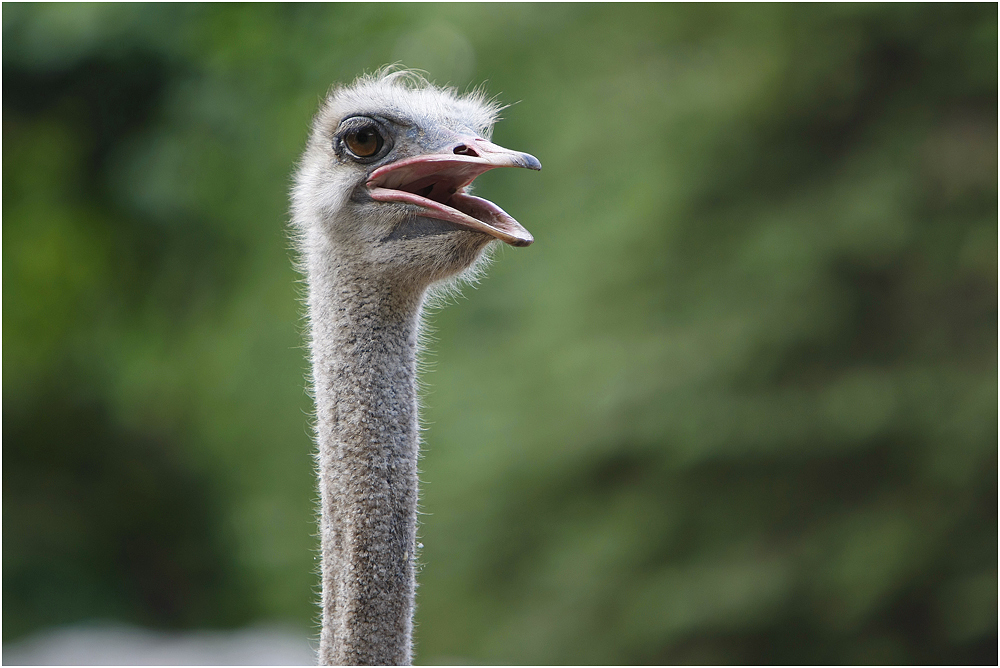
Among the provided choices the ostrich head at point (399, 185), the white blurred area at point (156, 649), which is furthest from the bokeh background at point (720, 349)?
the ostrich head at point (399, 185)

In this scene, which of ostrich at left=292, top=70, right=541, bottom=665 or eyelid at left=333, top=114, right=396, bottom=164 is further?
eyelid at left=333, top=114, right=396, bottom=164

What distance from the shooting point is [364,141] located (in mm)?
1875

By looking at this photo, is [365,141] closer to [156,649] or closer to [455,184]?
[455,184]

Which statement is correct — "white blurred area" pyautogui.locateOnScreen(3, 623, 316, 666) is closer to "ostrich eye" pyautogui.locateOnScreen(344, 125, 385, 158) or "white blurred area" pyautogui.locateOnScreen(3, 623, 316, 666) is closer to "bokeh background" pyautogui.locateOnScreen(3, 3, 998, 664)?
"bokeh background" pyautogui.locateOnScreen(3, 3, 998, 664)

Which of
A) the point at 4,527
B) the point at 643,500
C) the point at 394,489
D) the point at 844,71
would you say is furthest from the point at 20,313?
the point at 394,489

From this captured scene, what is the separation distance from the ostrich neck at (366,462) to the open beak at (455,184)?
0.60 feet

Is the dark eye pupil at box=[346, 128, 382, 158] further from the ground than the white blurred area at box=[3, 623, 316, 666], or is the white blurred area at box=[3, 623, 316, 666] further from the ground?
the white blurred area at box=[3, 623, 316, 666]

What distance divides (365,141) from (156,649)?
605 centimetres

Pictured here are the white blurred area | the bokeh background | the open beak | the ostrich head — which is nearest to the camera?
the open beak

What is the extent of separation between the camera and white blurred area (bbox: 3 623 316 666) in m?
6.16

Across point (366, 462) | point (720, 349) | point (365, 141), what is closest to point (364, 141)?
point (365, 141)

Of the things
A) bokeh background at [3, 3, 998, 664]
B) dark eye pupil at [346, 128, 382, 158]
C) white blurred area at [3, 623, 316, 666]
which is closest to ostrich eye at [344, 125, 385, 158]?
dark eye pupil at [346, 128, 382, 158]

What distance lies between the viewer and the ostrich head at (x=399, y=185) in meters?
1.79

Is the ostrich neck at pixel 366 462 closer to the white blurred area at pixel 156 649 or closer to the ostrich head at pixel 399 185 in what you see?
the ostrich head at pixel 399 185
